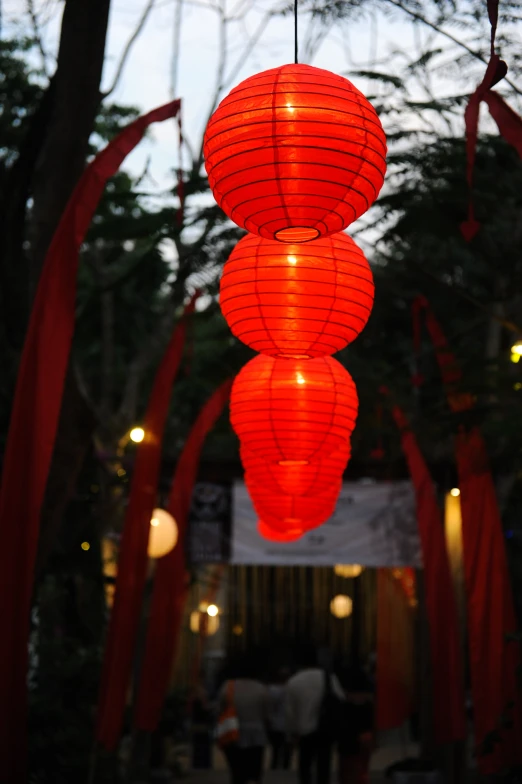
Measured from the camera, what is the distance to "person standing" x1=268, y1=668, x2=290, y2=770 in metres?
13.8

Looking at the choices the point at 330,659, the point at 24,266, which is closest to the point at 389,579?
the point at 330,659

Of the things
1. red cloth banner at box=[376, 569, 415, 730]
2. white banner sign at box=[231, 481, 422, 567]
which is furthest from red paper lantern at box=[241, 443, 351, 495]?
red cloth banner at box=[376, 569, 415, 730]

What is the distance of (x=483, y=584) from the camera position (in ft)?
28.4

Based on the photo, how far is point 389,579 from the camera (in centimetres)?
1877

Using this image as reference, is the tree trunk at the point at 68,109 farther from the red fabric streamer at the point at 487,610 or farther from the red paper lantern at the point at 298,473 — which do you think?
the red fabric streamer at the point at 487,610

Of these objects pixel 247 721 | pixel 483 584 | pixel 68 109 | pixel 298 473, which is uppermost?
pixel 68 109

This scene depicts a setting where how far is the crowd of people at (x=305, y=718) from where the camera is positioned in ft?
32.3

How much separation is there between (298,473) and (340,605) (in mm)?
15491

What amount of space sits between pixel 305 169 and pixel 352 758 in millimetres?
8338

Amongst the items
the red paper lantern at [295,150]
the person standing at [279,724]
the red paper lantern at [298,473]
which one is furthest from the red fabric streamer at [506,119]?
the person standing at [279,724]

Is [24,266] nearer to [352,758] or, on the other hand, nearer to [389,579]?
[352,758]

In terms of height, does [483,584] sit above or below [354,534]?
below

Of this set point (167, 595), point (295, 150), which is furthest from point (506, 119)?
point (167, 595)

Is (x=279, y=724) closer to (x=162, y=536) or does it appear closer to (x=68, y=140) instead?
(x=162, y=536)
